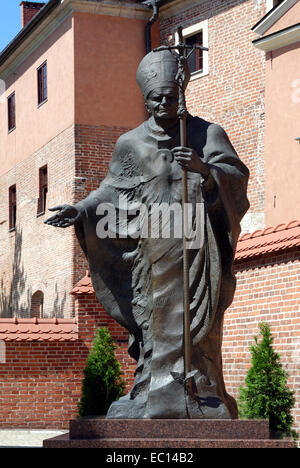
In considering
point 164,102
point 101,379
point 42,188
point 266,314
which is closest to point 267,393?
point 266,314

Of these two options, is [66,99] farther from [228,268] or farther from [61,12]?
[228,268]

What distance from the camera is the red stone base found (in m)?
5.39

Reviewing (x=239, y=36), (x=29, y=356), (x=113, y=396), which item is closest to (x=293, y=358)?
(x=113, y=396)

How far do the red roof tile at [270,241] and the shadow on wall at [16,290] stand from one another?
419 inches

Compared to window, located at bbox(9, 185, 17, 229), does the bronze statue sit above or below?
below

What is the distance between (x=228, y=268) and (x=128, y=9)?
17.0 metres

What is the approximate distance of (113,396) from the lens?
1534cm

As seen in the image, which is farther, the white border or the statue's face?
the white border

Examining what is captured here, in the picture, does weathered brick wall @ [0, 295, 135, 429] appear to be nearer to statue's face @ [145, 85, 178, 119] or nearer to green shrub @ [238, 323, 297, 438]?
green shrub @ [238, 323, 297, 438]

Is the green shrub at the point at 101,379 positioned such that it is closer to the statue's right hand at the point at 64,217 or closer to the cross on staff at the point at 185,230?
the statue's right hand at the point at 64,217

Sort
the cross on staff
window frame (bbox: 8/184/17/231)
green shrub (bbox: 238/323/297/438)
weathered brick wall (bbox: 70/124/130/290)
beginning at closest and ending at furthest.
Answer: the cross on staff < green shrub (bbox: 238/323/297/438) < weathered brick wall (bbox: 70/124/130/290) < window frame (bbox: 8/184/17/231)

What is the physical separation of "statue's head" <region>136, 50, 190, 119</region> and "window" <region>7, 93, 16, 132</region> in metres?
20.7

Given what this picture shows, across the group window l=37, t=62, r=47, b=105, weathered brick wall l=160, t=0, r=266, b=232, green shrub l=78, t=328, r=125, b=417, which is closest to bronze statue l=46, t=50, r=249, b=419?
green shrub l=78, t=328, r=125, b=417

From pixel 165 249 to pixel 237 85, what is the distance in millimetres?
15189
